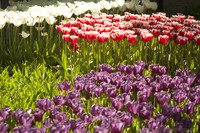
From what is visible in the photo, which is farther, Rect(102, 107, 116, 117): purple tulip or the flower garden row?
Rect(102, 107, 116, 117): purple tulip

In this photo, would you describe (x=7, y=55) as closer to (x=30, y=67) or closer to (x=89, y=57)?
(x=30, y=67)

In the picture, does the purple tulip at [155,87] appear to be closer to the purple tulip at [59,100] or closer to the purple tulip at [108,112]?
the purple tulip at [108,112]

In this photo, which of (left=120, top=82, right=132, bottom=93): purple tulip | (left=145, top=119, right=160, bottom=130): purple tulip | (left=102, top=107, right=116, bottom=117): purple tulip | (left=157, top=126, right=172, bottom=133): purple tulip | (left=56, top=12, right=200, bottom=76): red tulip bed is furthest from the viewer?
(left=56, top=12, right=200, bottom=76): red tulip bed

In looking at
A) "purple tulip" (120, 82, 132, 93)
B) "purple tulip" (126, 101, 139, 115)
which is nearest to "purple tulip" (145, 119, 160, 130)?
"purple tulip" (126, 101, 139, 115)

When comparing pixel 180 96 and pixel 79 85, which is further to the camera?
pixel 79 85

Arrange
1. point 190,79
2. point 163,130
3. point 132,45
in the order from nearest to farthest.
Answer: point 163,130 < point 190,79 < point 132,45

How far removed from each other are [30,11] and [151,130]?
Result: 356 cm

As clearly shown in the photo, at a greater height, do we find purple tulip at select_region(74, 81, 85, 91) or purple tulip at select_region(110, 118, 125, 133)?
purple tulip at select_region(110, 118, 125, 133)

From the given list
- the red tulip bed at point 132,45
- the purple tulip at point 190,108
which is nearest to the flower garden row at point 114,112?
the purple tulip at point 190,108

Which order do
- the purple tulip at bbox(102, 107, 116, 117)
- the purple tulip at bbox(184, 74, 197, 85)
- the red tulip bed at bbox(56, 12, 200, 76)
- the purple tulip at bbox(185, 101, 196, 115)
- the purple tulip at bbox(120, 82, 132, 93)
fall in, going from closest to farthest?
the purple tulip at bbox(102, 107, 116, 117) < the purple tulip at bbox(185, 101, 196, 115) < the purple tulip at bbox(120, 82, 132, 93) < the purple tulip at bbox(184, 74, 197, 85) < the red tulip bed at bbox(56, 12, 200, 76)

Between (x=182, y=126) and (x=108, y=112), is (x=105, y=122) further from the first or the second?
(x=182, y=126)

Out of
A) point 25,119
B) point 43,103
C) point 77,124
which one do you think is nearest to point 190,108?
point 77,124

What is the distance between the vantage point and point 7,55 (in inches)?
197

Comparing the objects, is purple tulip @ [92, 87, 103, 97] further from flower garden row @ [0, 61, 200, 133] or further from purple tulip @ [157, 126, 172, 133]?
purple tulip @ [157, 126, 172, 133]
